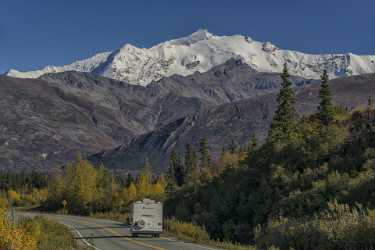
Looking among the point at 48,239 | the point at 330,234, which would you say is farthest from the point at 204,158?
the point at 330,234

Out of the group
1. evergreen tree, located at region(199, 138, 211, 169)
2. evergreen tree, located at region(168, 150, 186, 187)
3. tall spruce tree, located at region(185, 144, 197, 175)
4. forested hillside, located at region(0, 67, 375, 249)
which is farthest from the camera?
evergreen tree, located at region(168, 150, 186, 187)

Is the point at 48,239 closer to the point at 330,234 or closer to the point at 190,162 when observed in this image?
the point at 330,234

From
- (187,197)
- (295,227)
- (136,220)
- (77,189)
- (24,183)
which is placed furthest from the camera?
(24,183)

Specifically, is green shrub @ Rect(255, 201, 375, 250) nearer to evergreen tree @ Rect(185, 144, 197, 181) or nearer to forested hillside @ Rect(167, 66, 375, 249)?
forested hillside @ Rect(167, 66, 375, 249)

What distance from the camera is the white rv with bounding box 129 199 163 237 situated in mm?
38688

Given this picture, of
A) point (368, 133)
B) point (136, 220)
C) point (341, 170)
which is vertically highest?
point (368, 133)

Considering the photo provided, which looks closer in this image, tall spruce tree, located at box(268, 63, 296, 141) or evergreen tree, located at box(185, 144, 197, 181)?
tall spruce tree, located at box(268, 63, 296, 141)

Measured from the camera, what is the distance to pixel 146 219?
128 feet

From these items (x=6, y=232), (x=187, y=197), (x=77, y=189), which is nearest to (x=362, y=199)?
(x=6, y=232)

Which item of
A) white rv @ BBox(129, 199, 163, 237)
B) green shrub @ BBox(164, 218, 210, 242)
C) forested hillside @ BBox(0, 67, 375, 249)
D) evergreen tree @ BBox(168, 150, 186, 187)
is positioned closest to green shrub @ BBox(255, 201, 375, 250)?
forested hillside @ BBox(0, 67, 375, 249)

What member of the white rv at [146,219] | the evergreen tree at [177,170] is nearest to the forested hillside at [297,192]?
the white rv at [146,219]

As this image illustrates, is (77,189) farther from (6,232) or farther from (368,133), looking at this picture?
(6,232)

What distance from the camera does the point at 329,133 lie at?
45.8m

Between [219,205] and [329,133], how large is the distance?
35.7 feet
